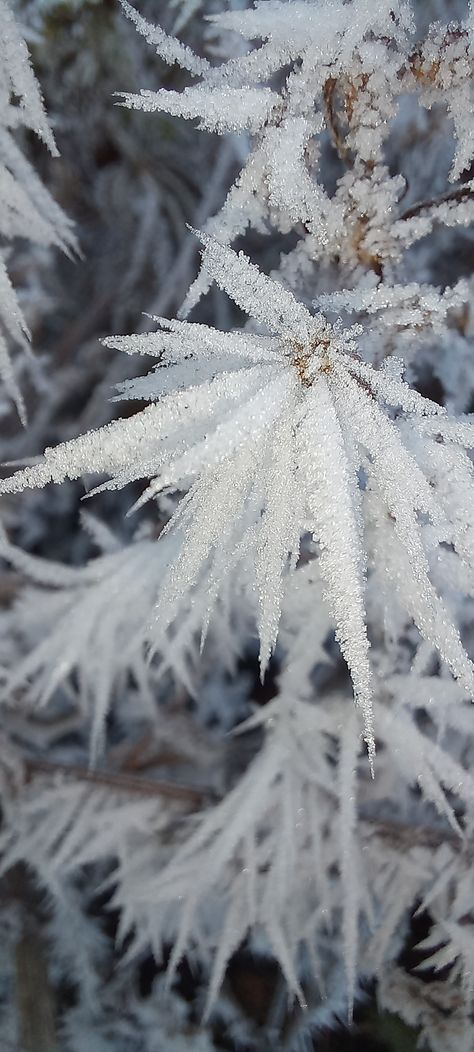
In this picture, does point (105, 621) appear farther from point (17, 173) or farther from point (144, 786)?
point (17, 173)

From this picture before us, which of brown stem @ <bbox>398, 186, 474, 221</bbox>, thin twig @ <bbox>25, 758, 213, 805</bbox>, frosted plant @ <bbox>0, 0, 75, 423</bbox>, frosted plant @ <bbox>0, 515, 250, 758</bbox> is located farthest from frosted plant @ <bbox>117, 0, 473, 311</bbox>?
thin twig @ <bbox>25, 758, 213, 805</bbox>

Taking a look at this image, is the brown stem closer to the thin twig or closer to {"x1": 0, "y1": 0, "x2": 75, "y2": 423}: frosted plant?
{"x1": 0, "y1": 0, "x2": 75, "y2": 423}: frosted plant

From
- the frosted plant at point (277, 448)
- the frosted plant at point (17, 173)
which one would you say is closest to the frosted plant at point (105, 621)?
the frosted plant at point (17, 173)

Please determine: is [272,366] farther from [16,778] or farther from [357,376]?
[16,778]

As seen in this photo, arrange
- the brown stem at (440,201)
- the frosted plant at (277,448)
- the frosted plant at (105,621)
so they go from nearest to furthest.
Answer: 1. the frosted plant at (277,448)
2. the brown stem at (440,201)
3. the frosted plant at (105,621)

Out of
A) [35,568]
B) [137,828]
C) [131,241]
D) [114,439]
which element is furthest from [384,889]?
[131,241]

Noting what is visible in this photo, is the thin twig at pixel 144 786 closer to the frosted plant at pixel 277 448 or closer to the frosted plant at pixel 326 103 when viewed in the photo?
the frosted plant at pixel 277 448
